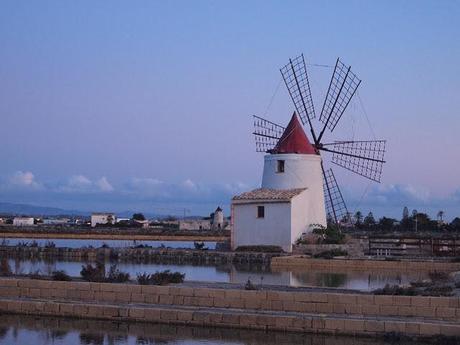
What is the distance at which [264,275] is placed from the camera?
21500 millimetres

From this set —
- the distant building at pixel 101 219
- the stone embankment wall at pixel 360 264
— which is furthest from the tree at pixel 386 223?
the stone embankment wall at pixel 360 264

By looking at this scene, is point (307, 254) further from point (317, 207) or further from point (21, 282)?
point (21, 282)

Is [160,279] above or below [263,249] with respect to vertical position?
below

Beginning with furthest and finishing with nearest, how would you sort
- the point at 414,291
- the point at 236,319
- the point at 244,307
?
the point at 414,291, the point at 244,307, the point at 236,319

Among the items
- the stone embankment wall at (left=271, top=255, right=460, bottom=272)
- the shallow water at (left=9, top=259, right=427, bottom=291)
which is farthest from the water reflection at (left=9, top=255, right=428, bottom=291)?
the stone embankment wall at (left=271, top=255, right=460, bottom=272)

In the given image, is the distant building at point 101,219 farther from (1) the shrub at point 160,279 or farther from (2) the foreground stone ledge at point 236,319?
(2) the foreground stone ledge at point 236,319

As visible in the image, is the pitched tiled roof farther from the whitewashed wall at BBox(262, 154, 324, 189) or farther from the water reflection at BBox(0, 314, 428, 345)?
the water reflection at BBox(0, 314, 428, 345)

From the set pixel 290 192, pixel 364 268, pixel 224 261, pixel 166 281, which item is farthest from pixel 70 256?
pixel 166 281

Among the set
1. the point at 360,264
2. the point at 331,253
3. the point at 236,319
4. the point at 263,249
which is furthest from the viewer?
the point at 263,249

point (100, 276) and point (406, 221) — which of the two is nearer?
point (100, 276)

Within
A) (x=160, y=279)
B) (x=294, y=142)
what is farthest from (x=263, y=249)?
(x=160, y=279)

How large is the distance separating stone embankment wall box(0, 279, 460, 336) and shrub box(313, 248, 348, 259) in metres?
13.0

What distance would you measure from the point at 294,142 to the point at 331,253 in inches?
203

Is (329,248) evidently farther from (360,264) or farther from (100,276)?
(100,276)
